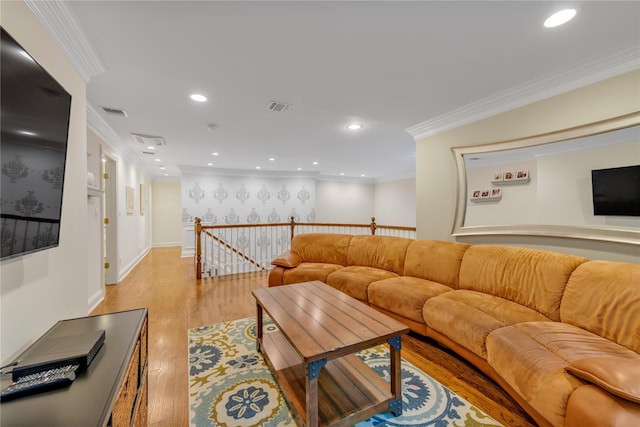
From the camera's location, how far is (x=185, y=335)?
8.52 feet

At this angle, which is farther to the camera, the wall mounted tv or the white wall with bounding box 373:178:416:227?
the white wall with bounding box 373:178:416:227

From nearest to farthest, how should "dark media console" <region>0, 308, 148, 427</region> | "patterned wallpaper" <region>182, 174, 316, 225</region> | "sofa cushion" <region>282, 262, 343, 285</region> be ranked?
1. "dark media console" <region>0, 308, 148, 427</region>
2. "sofa cushion" <region>282, 262, 343, 285</region>
3. "patterned wallpaper" <region>182, 174, 316, 225</region>

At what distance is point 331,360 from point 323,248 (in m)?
2.29

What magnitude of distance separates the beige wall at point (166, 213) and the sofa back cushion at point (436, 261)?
8.00 meters

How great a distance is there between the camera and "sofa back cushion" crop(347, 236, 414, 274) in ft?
10.9

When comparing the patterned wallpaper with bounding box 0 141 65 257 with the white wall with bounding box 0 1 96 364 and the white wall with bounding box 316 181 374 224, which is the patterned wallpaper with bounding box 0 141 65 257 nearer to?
the white wall with bounding box 0 1 96 364

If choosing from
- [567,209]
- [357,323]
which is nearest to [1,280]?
[357,323]

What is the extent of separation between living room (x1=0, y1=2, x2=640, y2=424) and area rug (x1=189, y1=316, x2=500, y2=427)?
1.02 meters

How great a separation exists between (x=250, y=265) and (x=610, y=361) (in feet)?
16.2

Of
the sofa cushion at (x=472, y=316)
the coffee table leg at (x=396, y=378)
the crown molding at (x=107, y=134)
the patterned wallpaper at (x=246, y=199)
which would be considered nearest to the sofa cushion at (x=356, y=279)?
the sofa cushion at (x=472, y=316)

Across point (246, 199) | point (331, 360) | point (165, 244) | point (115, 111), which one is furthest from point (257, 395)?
point (165, 244)

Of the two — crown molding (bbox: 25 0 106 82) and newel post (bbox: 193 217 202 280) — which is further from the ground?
crown molding (bbox: 25 0 106 82)

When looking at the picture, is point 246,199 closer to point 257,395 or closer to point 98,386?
point 257,395

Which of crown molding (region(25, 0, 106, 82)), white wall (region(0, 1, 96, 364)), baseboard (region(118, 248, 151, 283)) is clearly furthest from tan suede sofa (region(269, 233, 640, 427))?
baseboard (region(118, 248, 151, 283))
